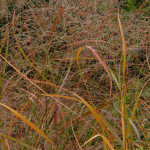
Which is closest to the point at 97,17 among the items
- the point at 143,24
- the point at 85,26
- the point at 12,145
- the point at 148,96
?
the point at 85,26

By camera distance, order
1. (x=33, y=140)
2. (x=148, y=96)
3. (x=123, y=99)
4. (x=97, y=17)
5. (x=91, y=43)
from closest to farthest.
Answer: (x=123, y=99) < (x=33, y=140) < (x=91, y=43) < (x=97, y=17) < (x=148, y=96)

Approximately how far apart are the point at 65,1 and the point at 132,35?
1.32 feet

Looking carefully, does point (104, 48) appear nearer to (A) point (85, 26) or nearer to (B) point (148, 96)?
(A) point (85, 26)

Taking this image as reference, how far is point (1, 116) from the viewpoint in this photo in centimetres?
138


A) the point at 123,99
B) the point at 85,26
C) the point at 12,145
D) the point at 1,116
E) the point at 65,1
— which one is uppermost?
the point at 65,1

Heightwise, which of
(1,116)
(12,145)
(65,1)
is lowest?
(12,145)

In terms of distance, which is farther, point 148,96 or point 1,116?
point 148,96

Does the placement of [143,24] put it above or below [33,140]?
above

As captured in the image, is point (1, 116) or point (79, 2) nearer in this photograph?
point (1, 116)

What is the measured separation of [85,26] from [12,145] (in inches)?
28.2

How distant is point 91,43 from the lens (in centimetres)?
138

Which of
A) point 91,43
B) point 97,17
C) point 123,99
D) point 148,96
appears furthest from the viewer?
point 148,96

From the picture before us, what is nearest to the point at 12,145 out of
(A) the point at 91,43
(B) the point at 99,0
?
(A) the point at 91,43

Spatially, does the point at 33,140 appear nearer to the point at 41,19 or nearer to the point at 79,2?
the point at 41,19
